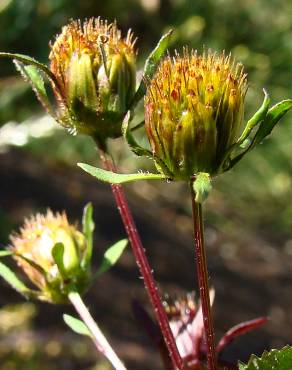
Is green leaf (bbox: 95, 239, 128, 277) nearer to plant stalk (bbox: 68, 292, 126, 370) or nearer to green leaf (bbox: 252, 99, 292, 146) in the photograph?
plant stalk (bbox: 68, 292, 126, 370)

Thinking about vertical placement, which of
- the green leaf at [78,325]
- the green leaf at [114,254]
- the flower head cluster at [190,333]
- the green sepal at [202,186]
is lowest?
the flower head cluster at [190,333]

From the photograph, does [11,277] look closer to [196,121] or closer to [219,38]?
[196,121]

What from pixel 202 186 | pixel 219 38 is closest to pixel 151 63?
pixel 202 186

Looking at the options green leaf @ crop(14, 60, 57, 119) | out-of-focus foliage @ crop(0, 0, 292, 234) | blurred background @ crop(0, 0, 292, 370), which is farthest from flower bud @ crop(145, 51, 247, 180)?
out-of-focus foliage @ crop(0, 0, 292, 234)

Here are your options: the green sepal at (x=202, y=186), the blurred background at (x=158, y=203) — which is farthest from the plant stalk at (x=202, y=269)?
the blurred background at (x=158, y=203)

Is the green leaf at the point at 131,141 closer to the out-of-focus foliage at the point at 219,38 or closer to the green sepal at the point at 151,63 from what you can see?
the green sepal at the point at 151,63

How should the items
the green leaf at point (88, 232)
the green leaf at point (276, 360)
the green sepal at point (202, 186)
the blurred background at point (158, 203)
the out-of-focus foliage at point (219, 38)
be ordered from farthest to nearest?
the out-of-focus foliage at point (219, 38), the blurred background at point (158, 203), the green leaf at point (88, 232), the green leaf at point (276, 360), the green sepal at point (202, 186)

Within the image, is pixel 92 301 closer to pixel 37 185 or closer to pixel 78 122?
pixel 37 185
